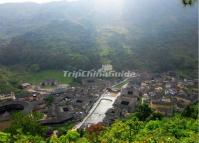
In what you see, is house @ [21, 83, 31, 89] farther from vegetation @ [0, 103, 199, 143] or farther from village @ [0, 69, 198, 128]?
vegetation @ [0, 103, 199, 143]

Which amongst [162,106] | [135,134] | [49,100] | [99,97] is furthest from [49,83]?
[135,134]

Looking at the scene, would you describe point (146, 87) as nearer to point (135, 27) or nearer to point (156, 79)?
point (156, 79)

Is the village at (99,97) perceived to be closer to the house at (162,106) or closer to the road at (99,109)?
the house at (162,106)

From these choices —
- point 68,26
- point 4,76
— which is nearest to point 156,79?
point 4,76

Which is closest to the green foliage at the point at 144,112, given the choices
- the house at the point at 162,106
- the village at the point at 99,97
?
the village at the point at 99,97

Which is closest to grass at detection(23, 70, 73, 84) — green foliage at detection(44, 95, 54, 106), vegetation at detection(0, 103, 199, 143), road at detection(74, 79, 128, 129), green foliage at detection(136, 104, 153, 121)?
road at detection(74, 79, 128, 129)

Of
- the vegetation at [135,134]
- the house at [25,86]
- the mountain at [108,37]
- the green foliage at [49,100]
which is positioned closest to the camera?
the vegetation at [135,134]
